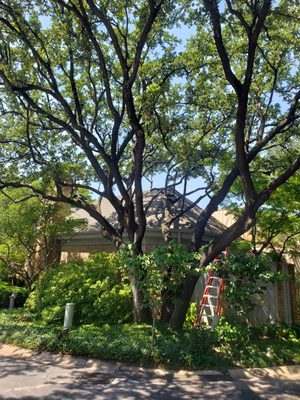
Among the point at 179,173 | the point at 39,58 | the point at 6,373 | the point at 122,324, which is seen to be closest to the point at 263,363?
the point at 122,324

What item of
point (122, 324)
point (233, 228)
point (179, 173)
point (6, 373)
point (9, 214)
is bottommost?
point (6, 373)

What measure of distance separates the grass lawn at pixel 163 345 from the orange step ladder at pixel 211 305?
928 millimetres

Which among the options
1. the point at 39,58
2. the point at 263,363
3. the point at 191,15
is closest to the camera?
the point at 263,363

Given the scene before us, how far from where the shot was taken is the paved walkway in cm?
604

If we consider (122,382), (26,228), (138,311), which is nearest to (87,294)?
(138,311)

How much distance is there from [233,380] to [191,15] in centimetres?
873

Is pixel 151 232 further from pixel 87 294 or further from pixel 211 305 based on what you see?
pixel 211 305

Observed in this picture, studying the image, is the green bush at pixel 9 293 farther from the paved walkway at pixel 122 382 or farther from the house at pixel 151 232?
the paved walkway at pixel 122 382

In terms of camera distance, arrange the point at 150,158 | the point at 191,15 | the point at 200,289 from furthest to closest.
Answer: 1. the point at 150,158
2. the point at 200,289
3. the point at 191,15

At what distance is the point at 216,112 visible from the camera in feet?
41.5

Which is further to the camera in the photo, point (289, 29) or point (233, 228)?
point (289, 29)

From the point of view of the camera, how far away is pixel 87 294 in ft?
35.5

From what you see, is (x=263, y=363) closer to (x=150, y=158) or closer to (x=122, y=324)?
(x=122, y=324)

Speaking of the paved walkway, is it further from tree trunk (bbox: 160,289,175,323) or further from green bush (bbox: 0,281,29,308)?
green bush (bbox: 0,281,29,308)
